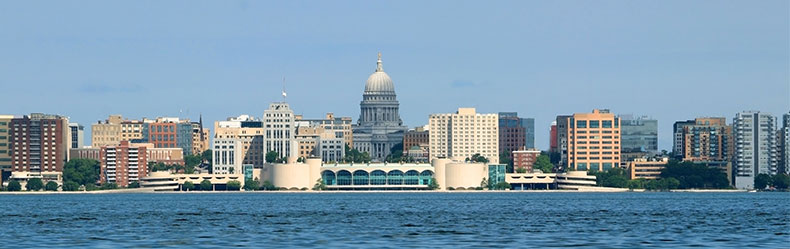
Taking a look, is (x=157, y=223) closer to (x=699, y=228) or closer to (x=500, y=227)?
(x=500, y=227)

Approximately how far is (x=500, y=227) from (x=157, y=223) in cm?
2401

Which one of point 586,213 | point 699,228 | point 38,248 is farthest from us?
point 586,213

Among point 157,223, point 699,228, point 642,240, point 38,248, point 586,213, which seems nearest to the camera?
point 38,248

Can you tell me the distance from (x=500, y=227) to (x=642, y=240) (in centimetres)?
1750

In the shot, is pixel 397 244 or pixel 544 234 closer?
pixel 397 244

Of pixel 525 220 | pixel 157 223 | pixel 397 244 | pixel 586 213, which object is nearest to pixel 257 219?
pixel 157 223

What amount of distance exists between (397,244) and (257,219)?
3763cm

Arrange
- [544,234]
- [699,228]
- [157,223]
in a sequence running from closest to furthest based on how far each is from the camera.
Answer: [544,234]
[699,228]
[157,223]

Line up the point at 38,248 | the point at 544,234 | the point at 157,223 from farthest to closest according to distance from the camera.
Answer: the point at 157,223 → the point at 544,234 → the point at 38,248

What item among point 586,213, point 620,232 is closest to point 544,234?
point 620,232

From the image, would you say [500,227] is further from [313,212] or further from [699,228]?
[313,212]

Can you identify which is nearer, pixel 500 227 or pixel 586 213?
pixel 500 227

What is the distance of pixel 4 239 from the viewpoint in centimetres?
9712

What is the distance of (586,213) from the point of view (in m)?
141
